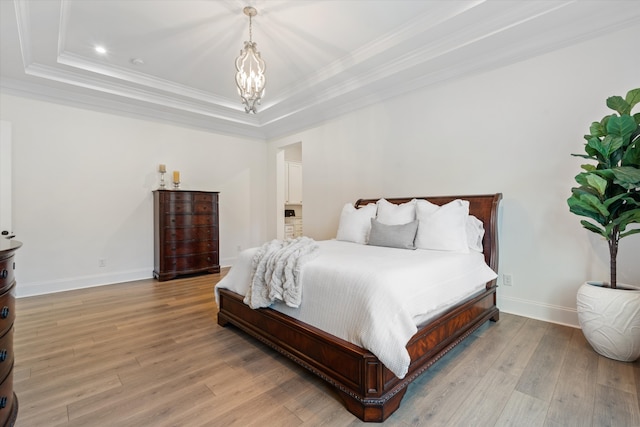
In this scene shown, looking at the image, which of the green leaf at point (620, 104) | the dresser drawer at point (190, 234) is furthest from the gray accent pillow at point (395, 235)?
the dresser drawer at point (190, 234)

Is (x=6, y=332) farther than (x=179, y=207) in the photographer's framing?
No

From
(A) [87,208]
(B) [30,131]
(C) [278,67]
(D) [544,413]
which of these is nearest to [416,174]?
(C) [278,67]

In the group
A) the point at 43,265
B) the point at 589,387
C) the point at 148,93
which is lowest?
the point at 589,387

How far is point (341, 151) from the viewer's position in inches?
174

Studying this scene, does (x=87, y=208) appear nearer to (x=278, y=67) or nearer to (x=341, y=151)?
(x=278, y=67)

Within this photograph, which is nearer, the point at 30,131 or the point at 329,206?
the point at 30,131

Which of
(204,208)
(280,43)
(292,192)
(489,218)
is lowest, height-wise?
(489,218)

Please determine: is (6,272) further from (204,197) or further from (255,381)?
(204,197)

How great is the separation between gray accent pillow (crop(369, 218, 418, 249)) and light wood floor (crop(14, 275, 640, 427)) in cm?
94

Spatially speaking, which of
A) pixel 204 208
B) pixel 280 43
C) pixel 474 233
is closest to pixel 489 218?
pixel 474 233

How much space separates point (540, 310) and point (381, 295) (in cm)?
216

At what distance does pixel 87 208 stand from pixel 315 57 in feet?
12.2

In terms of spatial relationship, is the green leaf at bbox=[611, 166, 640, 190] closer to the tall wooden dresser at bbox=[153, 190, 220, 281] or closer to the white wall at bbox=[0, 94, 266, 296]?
the tall wooden dresser at bbox=[153, 190, 220, 281]

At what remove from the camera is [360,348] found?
1482 mm
